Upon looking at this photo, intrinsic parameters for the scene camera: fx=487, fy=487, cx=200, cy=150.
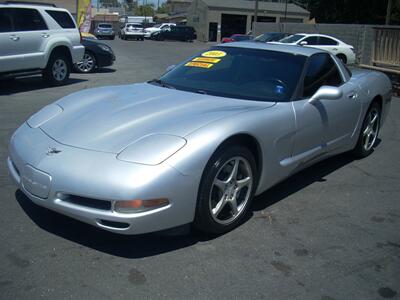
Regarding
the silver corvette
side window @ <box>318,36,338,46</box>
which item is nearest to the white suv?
the silver corvette

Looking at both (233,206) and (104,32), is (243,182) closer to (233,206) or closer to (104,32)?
(233,206)

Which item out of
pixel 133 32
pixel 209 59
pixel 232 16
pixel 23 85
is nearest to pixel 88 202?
pixel 209 59

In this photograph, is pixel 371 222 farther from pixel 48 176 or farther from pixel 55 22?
pixel 55 22

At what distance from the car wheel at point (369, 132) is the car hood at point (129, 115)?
2.09m

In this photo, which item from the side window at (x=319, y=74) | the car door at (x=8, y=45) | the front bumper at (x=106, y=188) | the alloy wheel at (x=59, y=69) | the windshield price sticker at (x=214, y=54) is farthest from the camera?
the alloy wheel at (x=59, y=69)

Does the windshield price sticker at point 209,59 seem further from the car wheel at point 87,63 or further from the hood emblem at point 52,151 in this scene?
the car wheel at point 87,63

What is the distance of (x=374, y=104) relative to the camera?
19.4ft

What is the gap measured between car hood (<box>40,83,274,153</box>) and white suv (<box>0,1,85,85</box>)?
248 inches

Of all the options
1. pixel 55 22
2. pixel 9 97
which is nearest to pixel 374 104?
pixel 9 97

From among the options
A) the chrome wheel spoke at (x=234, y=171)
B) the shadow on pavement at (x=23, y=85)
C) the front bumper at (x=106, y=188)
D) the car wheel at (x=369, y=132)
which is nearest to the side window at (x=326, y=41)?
the shadow on pavement at (x=23, y=85)

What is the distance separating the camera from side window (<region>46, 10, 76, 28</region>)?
1106cm

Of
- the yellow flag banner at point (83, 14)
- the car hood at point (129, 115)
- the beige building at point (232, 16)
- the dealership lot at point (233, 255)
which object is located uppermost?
the beige building at point (232, 16)

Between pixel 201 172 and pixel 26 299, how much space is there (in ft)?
4.40

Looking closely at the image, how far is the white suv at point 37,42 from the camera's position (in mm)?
9922
